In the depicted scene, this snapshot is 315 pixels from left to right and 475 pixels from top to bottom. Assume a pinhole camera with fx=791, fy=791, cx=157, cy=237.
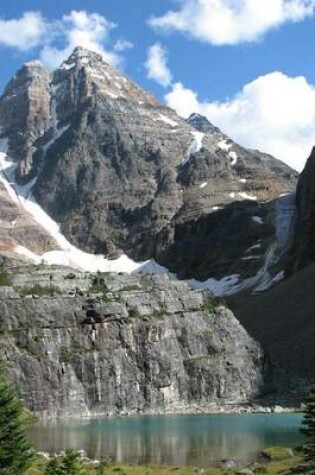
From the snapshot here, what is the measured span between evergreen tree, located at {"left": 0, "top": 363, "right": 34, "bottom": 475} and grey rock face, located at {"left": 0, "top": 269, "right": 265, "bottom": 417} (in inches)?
3077

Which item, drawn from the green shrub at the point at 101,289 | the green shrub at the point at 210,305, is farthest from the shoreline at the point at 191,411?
the green shrub at the point at 210,305

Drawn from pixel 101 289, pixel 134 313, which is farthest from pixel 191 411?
pixel 101 289

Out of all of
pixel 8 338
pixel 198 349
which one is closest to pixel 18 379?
pixel 8 338

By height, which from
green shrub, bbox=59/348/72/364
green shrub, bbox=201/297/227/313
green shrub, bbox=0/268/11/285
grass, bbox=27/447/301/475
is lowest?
grass, bbox=27/447/301/475

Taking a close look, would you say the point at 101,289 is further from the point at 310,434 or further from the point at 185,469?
the point at 310,434

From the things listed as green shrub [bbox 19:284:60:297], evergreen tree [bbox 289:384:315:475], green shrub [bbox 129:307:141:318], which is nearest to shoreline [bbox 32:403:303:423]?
green shrub [bbox 129:307:141:318]

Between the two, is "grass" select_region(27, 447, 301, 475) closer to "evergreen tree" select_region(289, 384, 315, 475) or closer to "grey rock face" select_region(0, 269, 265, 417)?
"evergreen tree" select_region(289, 384, 315, 475)

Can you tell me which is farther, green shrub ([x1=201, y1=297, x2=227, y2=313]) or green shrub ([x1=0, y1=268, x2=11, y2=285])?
green shrub ([x1=201, y1=297, x2=227, y2=313])

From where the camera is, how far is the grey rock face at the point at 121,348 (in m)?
118

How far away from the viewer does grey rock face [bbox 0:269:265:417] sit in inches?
4660

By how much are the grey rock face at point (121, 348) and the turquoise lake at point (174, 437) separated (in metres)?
12.9

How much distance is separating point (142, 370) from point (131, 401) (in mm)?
6083

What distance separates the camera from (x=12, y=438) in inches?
1421

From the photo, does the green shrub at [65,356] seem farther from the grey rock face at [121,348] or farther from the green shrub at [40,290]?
the green shrub at [40,290]
